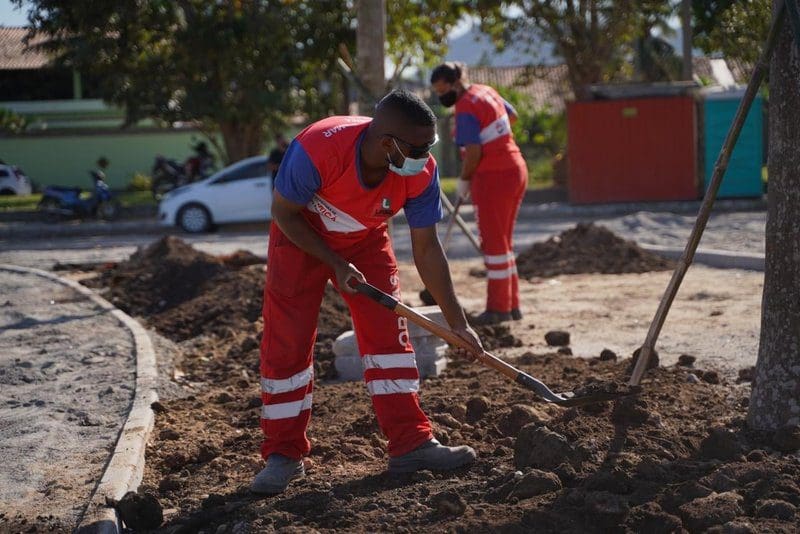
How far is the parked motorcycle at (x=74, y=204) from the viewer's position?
23500 mm

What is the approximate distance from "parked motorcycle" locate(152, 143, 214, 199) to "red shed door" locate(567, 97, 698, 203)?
8.62 metres

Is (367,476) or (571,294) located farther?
(571,294)

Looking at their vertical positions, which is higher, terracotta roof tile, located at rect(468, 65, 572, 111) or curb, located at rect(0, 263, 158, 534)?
terracotta roof tile, located at rect(468, 65, 572, 111)

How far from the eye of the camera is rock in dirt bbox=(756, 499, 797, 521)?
4.00 m

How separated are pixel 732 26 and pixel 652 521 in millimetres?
4394

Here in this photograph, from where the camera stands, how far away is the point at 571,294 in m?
10.5

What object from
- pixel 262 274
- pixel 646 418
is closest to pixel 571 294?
pixel 262 274

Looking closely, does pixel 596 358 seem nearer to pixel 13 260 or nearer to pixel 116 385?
pixel 116 385

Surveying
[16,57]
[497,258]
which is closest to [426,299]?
[497,258]

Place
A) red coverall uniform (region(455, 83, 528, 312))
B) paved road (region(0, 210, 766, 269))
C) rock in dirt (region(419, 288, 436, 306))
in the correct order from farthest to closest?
paved road (region(0, 210, 766, 269)) < rock in dirt (region(419, 288, 436, 306)) < red coverall uniform (region(455, 83, 528, 312))

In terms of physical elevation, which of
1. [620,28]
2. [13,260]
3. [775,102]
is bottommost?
[13,260]

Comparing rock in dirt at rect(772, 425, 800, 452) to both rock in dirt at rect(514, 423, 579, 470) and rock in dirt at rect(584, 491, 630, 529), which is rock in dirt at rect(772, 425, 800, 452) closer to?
rock in dirt at rect(514, 423, 579, 470)

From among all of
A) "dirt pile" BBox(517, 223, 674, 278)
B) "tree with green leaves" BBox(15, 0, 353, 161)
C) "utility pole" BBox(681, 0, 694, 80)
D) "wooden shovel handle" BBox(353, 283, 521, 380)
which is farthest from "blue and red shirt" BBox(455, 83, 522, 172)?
"utility pole" BBox(681, 0, 694, 80)

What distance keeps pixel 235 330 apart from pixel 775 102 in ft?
17.3
